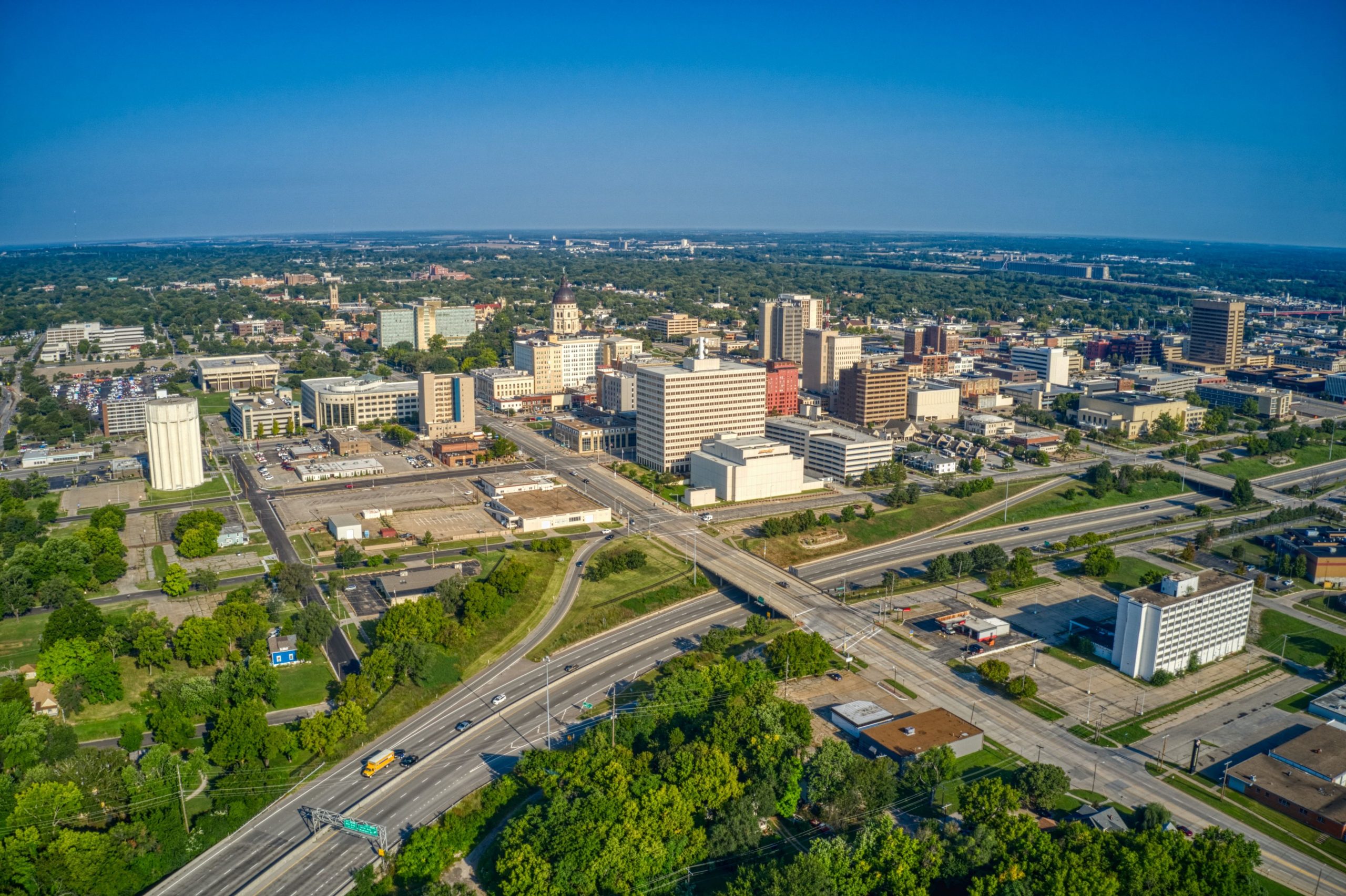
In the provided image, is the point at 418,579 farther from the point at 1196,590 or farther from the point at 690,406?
the point at 1196,590

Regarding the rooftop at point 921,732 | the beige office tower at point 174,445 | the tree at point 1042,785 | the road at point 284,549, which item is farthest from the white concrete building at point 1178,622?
the beige office tower at point 174,445

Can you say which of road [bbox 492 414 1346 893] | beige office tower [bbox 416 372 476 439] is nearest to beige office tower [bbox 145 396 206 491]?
beige office tower [bbox 416 372 476 439]

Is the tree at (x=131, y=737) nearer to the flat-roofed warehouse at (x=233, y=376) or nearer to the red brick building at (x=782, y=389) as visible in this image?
the red brick building at (x=782, y=389)

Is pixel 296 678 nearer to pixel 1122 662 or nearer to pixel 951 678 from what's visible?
pixel 951 678

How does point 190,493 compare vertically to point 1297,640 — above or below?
above

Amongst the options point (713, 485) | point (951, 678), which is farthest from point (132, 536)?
point (951, 678)

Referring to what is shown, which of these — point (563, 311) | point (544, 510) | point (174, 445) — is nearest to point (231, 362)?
point (563, 311)

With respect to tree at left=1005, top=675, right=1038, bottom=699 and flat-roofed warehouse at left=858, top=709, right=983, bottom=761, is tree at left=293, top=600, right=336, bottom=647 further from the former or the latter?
tree at left=1005, top=675, right=1038, bottom=699

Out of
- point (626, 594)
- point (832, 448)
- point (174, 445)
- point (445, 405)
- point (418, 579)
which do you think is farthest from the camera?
point (445, 405)
